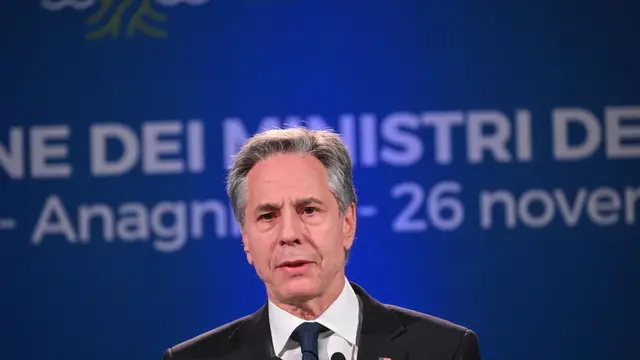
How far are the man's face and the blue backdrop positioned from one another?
4.73ft

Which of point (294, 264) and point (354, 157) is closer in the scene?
point (294, 264)

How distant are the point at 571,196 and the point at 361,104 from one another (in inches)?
30.3

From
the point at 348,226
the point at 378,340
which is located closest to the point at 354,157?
the point at 348,226

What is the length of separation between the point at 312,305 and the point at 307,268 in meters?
0.09

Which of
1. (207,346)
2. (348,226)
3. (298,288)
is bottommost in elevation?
(207,346)

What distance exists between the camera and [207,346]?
7.09 feet

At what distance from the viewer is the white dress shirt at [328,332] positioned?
80.4 inches

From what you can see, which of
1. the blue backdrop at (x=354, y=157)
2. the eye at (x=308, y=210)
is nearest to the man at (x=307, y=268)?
the eye at (x=308, y=210)

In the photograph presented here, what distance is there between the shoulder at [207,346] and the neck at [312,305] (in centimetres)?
16

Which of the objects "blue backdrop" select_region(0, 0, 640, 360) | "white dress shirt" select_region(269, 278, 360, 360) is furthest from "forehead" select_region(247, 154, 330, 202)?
"blue backdrop" select_region(0, 0, 640, 360)

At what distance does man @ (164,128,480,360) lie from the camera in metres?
2.01

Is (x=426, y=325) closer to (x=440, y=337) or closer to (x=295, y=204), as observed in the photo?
(x=440, y=337)

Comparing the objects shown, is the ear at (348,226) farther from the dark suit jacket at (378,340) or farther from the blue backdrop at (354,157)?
the blue backdrop at (354,157)

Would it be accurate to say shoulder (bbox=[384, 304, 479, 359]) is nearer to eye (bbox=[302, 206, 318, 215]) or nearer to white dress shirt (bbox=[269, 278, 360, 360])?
white dress shirt (bbox=[269, 278, 360, 360])
